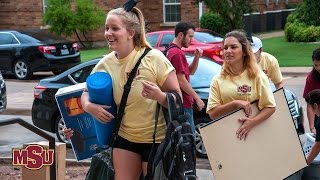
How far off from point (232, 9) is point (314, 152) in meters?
19.5

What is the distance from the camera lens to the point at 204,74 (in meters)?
9.35

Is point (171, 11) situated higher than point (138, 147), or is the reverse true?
point (138, 147)

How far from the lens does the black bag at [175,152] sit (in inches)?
160

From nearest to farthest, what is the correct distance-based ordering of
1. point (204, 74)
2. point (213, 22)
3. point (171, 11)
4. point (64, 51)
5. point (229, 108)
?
point (229, 108) < point (204, 74) < point (64, 51) < point (213, 22) < point (171, 11)

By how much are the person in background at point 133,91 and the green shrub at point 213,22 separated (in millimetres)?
23381

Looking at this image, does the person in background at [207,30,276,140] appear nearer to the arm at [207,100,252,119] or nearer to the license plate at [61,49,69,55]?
the arm at [207,100,252,119]

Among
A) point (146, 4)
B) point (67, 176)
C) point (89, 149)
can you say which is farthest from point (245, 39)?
point (146, 4)

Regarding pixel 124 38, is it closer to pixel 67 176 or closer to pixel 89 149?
pixel 89 149

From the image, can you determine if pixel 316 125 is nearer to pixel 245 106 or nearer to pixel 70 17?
pixel 245 106

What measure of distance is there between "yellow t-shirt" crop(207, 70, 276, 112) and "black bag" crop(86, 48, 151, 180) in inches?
36.1

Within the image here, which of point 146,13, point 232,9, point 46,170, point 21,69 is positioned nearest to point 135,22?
point 46,170

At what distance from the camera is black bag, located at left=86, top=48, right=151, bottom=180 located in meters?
4.23

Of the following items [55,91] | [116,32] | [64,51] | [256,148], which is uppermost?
[116,32]

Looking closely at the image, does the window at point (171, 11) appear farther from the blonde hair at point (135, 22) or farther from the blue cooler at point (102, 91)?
the blue cooler at point (102, 91)
